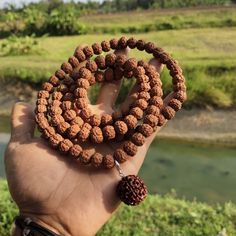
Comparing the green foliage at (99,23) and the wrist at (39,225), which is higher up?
the wrist at (39,225)

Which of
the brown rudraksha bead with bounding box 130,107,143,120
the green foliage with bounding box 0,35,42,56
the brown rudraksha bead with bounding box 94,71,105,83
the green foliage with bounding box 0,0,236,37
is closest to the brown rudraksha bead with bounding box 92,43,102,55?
the brown rudraksha bead with bounding box 94,71,105,83

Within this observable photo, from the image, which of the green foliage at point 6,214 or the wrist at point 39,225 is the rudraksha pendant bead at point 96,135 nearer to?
the wrist at point 39,225

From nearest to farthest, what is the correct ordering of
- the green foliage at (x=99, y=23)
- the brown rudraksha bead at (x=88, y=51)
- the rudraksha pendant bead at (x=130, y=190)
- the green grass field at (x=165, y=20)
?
the rudraksha pendant bead at (x=130, y=190), the brown rudraksha bead at (x=88, y=51), the green grass field at (x=165, y=20), the green foliage at (x=99, y=23)

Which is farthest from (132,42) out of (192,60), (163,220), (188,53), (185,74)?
(188,53)

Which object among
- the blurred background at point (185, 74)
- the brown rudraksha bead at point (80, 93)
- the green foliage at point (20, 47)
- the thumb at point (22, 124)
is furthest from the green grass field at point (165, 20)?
the thumb at point (22, 124)

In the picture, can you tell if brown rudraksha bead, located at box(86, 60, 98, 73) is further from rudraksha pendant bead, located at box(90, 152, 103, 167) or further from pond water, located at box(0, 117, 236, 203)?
pond water, located at box(0, 117, 236, 203)

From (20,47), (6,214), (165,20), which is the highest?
(6,214)

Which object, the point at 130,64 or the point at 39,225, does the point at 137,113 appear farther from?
the point at 39,225

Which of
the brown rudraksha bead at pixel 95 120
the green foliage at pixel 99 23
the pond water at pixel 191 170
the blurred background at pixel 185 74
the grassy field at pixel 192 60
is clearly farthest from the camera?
the green foliage at pixel 99 23

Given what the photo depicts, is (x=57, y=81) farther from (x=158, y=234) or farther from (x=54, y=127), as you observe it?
(x=158, y=234)
